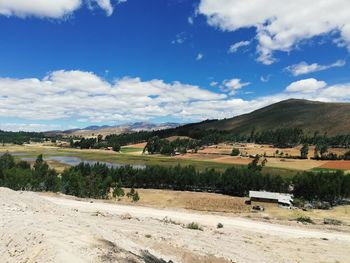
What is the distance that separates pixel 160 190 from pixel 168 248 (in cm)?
9676

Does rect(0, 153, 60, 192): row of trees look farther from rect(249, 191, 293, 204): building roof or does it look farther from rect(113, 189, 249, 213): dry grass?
rect(249, 191, 293, 204): building roof

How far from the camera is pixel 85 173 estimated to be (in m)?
137

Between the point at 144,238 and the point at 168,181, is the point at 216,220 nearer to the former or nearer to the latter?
the point at 144,238

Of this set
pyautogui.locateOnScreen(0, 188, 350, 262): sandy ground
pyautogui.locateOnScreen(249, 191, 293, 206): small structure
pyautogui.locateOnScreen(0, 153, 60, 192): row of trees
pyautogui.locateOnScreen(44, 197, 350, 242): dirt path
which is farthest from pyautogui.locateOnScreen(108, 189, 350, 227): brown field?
pyautogui.locateOnScreen(0, 188, 350, 262): sandy ground

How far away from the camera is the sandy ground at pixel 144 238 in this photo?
2416 cm

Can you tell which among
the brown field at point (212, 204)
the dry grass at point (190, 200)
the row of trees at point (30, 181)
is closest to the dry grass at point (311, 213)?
the brown field at point (212, 204)

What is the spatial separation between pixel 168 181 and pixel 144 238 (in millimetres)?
99027

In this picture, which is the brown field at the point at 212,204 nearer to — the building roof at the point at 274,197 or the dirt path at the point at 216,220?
the building roof at the point at 274,197

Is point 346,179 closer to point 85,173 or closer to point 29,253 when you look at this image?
point 85,173

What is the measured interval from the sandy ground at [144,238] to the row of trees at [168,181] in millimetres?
42420

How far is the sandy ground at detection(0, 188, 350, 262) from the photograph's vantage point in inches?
951

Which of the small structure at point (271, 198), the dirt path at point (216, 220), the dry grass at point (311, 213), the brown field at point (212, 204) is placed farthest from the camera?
the small structure at point (271, 198)

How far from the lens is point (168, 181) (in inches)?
5354

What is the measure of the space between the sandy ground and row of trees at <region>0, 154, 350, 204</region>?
42420 mm
